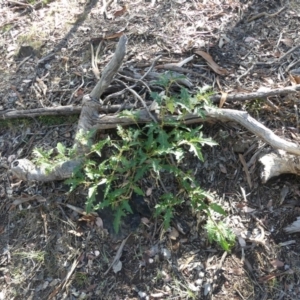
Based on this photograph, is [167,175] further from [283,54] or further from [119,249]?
[283,54]

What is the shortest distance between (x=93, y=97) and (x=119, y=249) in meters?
1.07

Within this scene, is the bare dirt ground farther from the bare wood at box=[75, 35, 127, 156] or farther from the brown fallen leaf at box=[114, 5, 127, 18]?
the bare wood at box=[75, 35, 127, 156]

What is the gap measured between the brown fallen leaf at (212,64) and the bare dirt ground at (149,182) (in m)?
0.04

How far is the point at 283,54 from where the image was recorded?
3.68 metres

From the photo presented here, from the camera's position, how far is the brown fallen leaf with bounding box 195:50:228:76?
11.7ft

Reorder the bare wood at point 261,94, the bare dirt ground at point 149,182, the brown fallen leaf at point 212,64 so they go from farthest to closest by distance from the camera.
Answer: the brown fallen leaf at point 212,64 → the bare wood at point 261,94 → the bare dirt ground at point 149,182

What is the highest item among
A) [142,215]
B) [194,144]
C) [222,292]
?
[194,144]

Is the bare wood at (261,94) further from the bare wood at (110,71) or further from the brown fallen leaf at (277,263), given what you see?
the brown fallen leaf at (277,263)

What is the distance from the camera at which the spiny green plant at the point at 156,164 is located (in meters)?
3.00

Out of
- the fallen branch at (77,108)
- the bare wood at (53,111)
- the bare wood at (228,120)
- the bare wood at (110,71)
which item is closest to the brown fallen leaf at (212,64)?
the fallen branch at (77,108)

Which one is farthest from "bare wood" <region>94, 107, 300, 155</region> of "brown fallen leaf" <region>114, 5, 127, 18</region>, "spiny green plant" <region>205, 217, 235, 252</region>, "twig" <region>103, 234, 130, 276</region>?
"brown fallen leaf" <region>114, 5, 127, 18</region>

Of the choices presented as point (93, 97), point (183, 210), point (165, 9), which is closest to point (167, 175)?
point (183, 210)

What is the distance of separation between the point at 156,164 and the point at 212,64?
1.08 m

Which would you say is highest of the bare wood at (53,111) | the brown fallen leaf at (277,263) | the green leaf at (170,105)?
the green leaf at (170,105)
